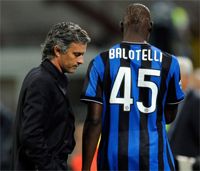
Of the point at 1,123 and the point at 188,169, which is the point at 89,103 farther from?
the point at 1,123

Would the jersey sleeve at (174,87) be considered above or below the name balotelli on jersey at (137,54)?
below

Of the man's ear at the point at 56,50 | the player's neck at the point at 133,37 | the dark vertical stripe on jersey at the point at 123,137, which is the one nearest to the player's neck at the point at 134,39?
the player's neck at the point at 133,37

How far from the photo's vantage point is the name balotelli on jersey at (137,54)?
217 inches

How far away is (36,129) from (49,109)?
0.55 feet

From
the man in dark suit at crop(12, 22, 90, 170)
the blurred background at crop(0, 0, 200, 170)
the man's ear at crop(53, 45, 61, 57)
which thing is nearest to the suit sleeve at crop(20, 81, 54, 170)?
the man in dark suit at crop(12, 22, 90, 170)

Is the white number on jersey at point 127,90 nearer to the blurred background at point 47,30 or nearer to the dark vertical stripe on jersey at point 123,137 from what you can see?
the dark vertical stripe on jersey at point 123,137

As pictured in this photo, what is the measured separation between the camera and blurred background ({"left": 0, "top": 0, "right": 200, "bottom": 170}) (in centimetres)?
1527

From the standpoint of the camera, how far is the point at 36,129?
16.6ft

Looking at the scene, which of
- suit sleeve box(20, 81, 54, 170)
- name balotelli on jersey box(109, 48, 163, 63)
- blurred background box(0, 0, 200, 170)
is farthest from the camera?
blurred background box(0, 0, 200, 170)

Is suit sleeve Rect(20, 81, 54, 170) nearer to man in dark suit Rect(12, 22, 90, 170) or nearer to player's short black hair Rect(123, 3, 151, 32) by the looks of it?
man in dark suit Rect(12, 22, 90, 170)

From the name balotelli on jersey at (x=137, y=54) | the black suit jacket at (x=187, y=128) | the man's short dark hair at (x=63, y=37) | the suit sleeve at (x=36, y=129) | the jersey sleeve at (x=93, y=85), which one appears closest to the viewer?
the suit sleeve at (x=36, y=129)

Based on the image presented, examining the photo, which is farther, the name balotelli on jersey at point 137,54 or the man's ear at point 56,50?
the name balotelli on jersey at point 137,54

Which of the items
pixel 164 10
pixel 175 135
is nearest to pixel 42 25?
pixel 164 10

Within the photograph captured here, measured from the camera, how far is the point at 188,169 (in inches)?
285
